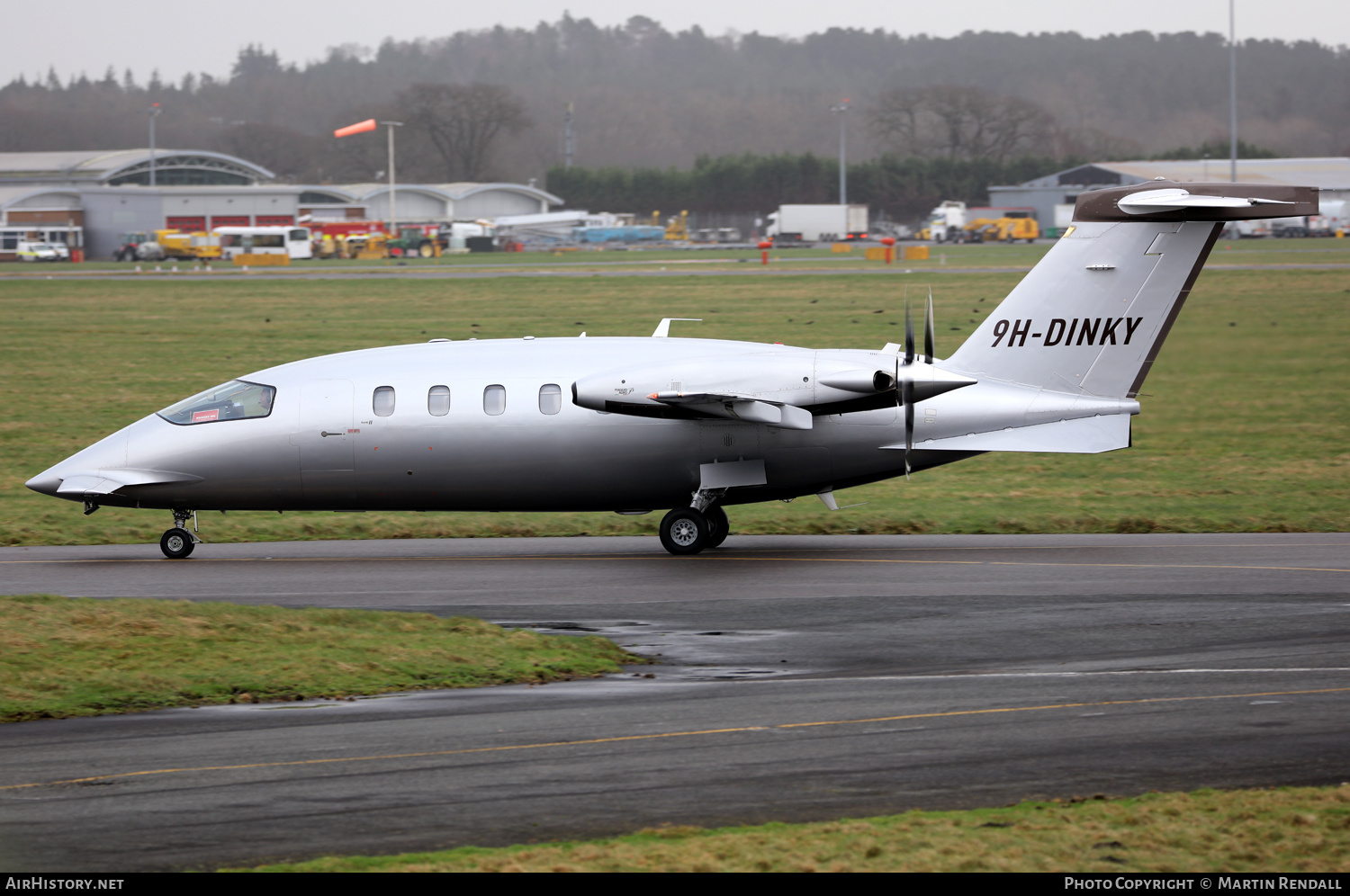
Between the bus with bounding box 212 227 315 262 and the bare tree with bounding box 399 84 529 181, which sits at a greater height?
the bare tree with bounding box 399 84 529 181

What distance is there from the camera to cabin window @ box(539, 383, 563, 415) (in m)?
22.2

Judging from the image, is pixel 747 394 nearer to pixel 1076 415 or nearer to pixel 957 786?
pixel 1076 415

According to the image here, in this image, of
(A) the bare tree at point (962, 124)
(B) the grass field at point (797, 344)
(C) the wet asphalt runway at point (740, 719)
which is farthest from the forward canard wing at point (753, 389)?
(A) the bare tree at point (962, 124)

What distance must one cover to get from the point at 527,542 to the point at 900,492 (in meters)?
9.05

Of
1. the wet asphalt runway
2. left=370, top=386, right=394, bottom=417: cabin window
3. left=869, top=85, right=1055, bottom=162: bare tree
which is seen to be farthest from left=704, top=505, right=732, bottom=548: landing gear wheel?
left=869, top=85, right=1055, bottom=162: bare tree

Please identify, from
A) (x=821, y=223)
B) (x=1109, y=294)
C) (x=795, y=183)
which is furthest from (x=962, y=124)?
(x=1109, y=294)

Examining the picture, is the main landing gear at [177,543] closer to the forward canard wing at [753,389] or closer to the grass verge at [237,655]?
the grass verge at [237,655]

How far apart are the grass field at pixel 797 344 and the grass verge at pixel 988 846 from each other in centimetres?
1513

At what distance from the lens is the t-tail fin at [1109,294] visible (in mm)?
22266

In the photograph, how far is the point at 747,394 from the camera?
70.4 ft

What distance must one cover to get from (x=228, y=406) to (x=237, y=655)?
8.60 meters

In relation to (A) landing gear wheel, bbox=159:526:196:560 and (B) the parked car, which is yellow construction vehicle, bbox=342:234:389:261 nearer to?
(B) the parked car

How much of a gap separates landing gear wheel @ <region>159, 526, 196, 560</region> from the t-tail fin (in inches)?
505
